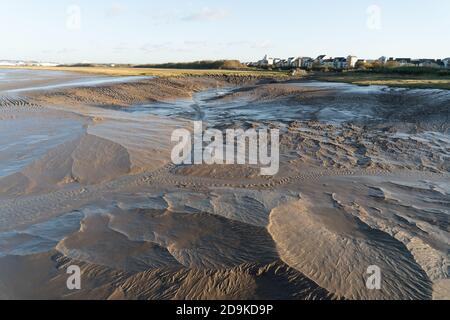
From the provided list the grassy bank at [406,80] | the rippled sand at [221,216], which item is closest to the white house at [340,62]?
the grassy bank at [406,80]

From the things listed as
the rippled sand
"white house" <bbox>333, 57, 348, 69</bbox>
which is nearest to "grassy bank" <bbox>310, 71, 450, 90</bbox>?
the rippled sand

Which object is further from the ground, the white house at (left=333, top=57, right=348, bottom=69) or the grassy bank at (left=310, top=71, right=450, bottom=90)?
the white house at (left=333, top=57, right=348, bottom=69)

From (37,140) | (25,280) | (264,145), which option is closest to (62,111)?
(37,140)

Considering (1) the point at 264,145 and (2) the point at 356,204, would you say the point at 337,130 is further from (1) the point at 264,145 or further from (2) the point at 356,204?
(2) the point at 356,204

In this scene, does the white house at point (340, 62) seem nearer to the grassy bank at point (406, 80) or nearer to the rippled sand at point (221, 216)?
the grassy bank at point (406, 80)

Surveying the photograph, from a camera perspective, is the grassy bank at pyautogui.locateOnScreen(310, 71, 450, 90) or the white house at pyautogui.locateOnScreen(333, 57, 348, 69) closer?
the grassy bank at pyautogui.locateOnScreen(310, 71, 450, 90)

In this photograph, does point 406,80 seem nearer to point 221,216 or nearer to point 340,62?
point 221,216

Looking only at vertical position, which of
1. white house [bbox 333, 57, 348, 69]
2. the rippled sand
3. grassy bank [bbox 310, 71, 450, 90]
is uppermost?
white house [bbox 333, 57, 348, 69]

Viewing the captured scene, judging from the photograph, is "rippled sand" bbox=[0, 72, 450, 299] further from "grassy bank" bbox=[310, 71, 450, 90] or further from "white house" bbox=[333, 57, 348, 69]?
"white house" bbox=[333, 57, 348, 69]

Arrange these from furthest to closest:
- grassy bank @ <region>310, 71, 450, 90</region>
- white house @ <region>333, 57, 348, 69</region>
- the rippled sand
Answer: white house @ <region>333, 57, 348, 69</region>, grassy bank @ <region>310, 71, 450, 90</region>, the rippled sand
